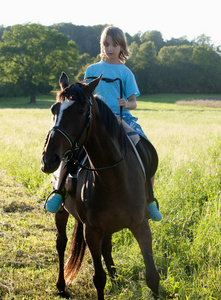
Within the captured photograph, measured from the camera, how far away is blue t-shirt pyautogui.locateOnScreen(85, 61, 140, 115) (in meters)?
3.23

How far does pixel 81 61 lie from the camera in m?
65.7

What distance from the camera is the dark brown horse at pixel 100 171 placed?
7.01ft

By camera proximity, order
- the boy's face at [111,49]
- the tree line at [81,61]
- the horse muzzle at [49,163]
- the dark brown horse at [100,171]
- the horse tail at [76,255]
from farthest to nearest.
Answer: the tree line at [81,61], the horse tail at [76,255], the boy's face at [111,49], the dark brown horse at [100,171], the horse muzzle at [49,163]

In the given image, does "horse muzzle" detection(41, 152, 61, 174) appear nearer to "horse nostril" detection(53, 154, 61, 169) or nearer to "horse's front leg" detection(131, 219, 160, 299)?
"horse nostril" detection(53, 154, 61, 169)

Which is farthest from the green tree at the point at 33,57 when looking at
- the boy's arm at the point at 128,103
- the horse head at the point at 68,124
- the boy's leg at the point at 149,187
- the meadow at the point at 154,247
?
the horse head at the point at 68,124

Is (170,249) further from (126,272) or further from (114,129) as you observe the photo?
(114,129)

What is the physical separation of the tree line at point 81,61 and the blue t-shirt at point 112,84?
16.8 metres

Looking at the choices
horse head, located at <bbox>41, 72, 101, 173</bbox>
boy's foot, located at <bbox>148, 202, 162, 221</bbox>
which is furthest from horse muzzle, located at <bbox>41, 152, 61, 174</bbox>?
boy's foot, located at <bbox>148, 202, 162, 221</bbox>

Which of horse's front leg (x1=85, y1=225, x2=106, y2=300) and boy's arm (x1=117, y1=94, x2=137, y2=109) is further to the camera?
boy's arm (x1=117, y1=94, x2=137, y2=109)

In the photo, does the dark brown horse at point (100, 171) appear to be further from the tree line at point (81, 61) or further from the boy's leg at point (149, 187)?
the tree line at point (81, 61)

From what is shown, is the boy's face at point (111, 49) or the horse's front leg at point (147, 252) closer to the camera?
the horse's front leg at point (147, 252)

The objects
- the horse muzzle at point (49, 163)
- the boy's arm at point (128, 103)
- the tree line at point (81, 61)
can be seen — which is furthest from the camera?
the tree line at point (81, 61)

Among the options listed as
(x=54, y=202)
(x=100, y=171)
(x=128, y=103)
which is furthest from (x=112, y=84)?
(x=54, y=202)

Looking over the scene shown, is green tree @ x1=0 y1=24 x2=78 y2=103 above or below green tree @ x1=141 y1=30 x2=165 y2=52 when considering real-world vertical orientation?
below
